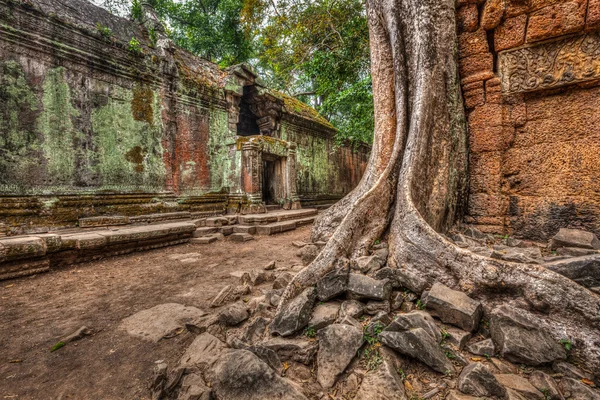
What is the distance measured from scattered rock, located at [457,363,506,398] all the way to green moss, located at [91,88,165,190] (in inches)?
257

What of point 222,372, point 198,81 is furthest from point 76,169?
point 222,372

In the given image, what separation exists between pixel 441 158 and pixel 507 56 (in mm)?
1282

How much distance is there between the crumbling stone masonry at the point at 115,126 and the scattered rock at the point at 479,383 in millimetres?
6071

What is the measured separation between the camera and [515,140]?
270 centimetres

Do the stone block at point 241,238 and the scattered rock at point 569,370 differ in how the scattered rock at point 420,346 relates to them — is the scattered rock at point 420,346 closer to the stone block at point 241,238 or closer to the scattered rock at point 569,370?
the scattered rock at point 569,370

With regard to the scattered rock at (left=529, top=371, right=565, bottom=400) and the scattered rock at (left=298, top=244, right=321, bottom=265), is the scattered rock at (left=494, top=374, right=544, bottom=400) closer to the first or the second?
the scattered rock at (left=529, top=371, right=565, bottom=400)

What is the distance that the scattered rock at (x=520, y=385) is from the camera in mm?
1060

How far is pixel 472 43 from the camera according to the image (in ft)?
9.09

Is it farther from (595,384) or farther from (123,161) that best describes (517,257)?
(123,161)

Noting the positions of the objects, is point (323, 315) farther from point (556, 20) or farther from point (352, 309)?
point (556, 20)

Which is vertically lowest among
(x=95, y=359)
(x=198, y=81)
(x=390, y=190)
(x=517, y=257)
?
(x=95, y=359)

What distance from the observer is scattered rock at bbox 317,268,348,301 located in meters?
1.78

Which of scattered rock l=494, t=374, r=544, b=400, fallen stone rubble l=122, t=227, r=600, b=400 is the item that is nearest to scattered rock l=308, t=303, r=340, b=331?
fallen stone rubble l=122, t=227, r=600, b=400

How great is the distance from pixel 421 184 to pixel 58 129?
631cm
